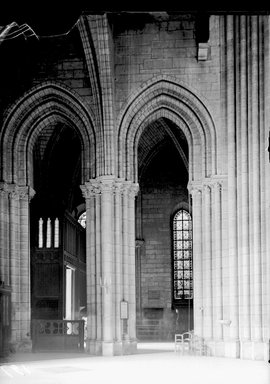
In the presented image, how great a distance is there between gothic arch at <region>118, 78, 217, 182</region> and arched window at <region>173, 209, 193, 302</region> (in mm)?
11421

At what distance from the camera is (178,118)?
23.6 metres

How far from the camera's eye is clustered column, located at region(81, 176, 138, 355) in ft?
72.9

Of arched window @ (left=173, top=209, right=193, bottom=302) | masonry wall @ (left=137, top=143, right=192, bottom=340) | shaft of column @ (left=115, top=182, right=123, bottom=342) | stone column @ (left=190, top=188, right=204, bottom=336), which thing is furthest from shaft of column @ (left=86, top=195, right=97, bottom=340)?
arched window @ (left=173, top=209, right=193, bottom=302)

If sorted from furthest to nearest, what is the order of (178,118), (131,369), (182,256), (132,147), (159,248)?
(182,256)
(159,248)
(178,118)
(132,147)
(131,369)

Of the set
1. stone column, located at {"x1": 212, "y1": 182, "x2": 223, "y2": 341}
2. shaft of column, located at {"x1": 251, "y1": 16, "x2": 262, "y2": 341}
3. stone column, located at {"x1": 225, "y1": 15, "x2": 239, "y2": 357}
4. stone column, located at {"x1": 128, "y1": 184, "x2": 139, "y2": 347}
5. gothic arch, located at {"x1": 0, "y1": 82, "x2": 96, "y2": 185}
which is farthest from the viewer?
gothic arch, located at {"x1": 0, "y1": 82, "x2": 96, "y2": 185}

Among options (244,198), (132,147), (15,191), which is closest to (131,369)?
(244,198)

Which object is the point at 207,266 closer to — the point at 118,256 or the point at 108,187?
the point at 118,256

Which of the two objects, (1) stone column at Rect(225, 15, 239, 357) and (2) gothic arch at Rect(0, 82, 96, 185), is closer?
(1) stone column at Rect(225, 15, 239, 357)

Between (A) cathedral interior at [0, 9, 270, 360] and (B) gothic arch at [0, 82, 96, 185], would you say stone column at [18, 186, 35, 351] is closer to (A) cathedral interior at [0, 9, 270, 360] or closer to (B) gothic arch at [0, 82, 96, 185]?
(A) cathedral interior at [0, 9, 270, 360]

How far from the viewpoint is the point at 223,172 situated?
22.4 meters

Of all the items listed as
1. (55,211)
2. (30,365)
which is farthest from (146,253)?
(30,365)

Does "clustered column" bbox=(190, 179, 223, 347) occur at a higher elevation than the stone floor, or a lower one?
higher

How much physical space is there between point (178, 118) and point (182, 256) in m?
12.0

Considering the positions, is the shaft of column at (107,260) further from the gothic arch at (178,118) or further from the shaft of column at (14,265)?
the shaft of column at (14,265)
